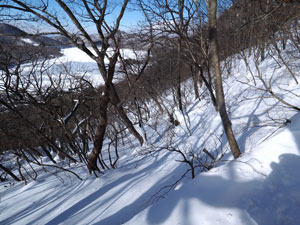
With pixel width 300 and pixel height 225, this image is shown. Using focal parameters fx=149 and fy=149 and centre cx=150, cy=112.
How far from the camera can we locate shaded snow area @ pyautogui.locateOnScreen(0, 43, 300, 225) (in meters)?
1.23

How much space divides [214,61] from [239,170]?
1.46 metres

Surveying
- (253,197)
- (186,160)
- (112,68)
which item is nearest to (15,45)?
(112,68)

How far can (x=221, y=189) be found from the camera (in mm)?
1435

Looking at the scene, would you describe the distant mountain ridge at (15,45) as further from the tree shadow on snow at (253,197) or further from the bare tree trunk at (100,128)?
the tree shadow on snow at (253,197)

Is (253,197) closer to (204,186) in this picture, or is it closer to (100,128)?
Result: (204,186)

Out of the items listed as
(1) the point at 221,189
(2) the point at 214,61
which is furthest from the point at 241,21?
(1) the point at 221,189

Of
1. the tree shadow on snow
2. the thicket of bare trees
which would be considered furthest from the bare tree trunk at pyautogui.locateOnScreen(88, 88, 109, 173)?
the tree shadow on snow

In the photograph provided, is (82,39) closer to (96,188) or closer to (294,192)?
(96,188)

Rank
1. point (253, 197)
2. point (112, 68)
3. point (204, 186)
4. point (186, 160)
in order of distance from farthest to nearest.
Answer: point (112, 68)
point (186, 160)
point (204, 186)
point (253, 197)

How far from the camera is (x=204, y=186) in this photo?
1.55m

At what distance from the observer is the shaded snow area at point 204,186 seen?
48.6 inches

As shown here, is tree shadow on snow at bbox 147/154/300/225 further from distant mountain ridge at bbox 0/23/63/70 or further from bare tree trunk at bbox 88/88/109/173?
distant mountain ridge at bbox 0/23/63/70

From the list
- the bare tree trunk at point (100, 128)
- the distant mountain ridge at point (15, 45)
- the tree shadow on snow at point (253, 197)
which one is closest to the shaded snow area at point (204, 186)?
the tree shadow on snow at point (253, 197)

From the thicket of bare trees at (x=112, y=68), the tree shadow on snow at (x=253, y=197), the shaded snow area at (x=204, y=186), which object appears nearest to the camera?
the tree shadow on snow at (x=253, y=197)
